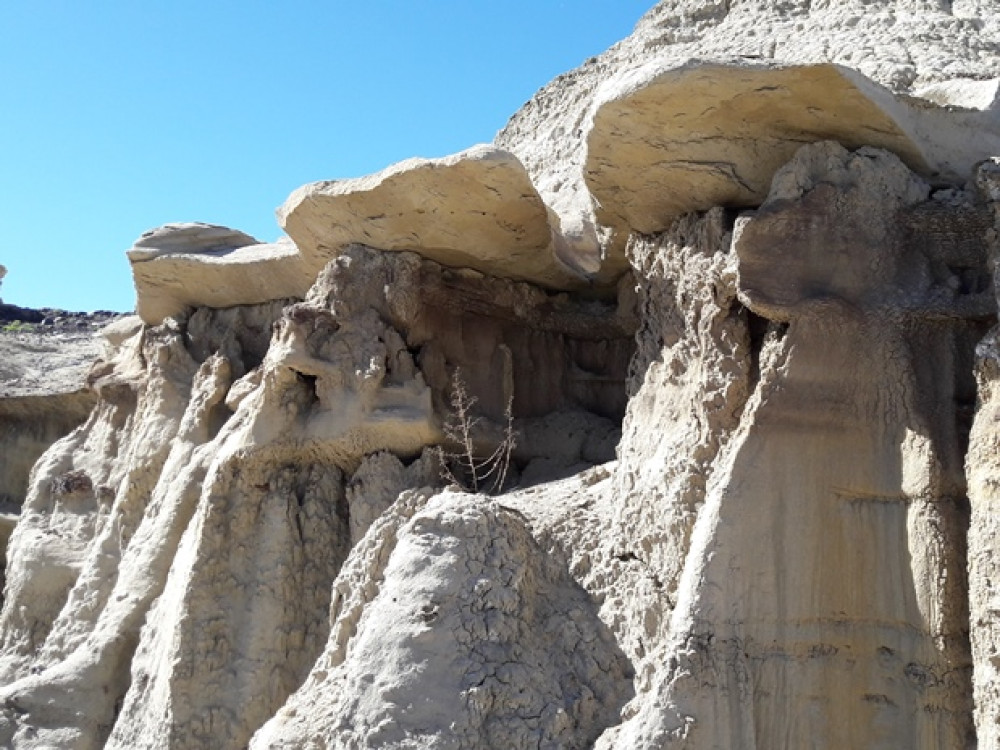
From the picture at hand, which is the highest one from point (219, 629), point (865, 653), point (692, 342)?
point (692, 342)

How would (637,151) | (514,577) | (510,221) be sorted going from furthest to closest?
(510,221) < (637,151) < (514,577)

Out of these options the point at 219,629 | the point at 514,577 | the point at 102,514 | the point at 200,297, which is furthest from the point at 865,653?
the point at 102,514

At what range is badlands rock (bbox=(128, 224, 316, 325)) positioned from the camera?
10.9 meters

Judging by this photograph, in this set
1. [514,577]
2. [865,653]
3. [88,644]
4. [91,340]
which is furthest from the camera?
[91,340]

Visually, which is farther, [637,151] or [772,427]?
[637,151]

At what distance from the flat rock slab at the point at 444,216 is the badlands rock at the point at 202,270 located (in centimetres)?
120

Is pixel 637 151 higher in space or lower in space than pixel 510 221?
lower

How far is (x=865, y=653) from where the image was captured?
614 cm

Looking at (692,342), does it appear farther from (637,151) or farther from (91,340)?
(91,340)

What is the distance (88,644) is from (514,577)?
4673mm

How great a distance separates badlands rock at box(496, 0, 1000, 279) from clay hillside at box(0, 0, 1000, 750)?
3 cm

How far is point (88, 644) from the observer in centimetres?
1012

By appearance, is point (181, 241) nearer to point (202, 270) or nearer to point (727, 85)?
point (202, 270)

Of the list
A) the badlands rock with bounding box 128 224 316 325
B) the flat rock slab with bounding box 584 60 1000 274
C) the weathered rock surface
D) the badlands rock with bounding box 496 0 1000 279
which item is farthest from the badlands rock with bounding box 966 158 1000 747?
the weathered rock surface
